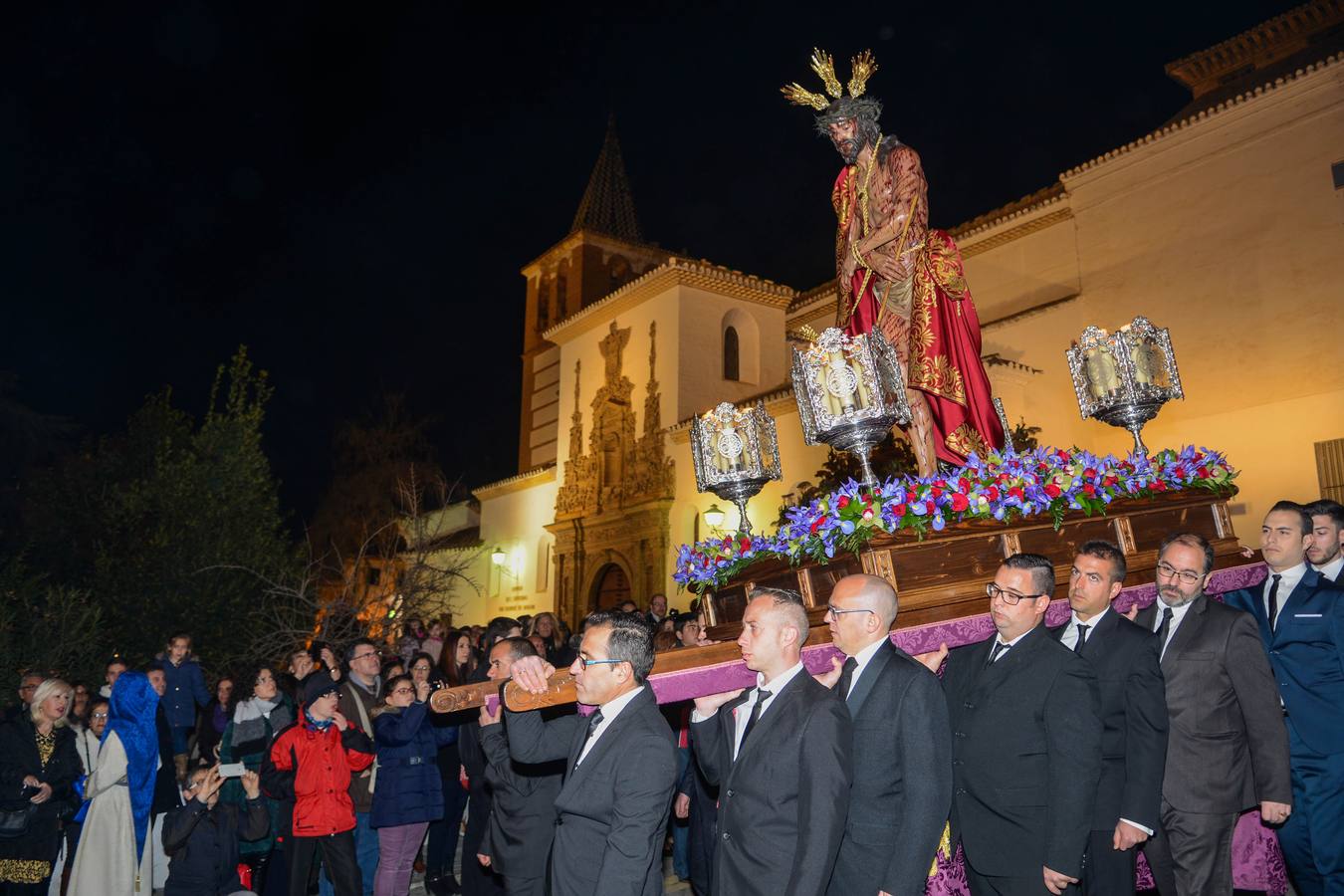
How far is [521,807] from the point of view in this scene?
13.2 ft

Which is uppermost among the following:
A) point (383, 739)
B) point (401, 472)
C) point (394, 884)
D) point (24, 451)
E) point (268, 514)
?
point (401, 472)

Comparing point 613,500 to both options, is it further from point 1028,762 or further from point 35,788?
point 1028,762

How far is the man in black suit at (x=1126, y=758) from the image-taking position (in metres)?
3.45

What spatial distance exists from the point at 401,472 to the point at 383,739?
25.8 m

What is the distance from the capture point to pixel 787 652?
305 cm

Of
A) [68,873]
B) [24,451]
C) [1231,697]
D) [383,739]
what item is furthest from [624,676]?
[24,451]

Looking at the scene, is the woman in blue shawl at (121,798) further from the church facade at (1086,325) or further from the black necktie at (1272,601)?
the church facade at (1086,325)

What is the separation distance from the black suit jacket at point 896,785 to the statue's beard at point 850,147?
3.79 metres

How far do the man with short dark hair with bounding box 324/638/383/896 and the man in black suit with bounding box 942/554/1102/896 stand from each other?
3985 millimetres

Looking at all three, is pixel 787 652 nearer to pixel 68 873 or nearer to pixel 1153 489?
pixel 1153 489

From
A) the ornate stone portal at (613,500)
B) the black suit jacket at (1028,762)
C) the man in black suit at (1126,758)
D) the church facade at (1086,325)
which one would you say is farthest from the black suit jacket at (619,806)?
the ornate stone portal at (613,500)

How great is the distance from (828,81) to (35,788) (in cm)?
632

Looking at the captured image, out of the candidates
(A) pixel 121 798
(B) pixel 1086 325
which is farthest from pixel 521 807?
(B) pixel 1086 325

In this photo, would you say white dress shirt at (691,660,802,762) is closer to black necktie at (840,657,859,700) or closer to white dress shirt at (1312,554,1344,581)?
black necktie at (840,657,859,700)
